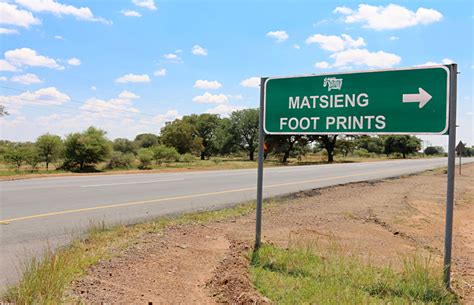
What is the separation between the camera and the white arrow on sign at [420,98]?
4.04 m

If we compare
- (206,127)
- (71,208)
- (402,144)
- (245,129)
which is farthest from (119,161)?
(402,144)

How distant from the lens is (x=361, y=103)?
4.45 metres

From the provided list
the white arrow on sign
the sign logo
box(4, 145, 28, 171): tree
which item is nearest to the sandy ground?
the white arrow on sign

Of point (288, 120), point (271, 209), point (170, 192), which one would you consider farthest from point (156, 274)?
point (170, 192)

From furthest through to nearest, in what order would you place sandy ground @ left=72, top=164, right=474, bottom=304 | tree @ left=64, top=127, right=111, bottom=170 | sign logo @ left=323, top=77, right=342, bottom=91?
tree @ left=64, top=127, right=111, bottom=170, sign logo @ left=323, top=77, right=342, bottom=91, sandy ground @ left=72, top=164, right=474, bottom=304

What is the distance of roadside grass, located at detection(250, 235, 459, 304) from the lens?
354 cm

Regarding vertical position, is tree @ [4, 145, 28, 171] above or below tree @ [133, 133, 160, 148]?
below

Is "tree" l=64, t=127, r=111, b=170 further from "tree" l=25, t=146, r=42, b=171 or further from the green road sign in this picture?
the green road sign

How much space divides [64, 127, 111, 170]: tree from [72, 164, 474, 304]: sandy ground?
2113cm

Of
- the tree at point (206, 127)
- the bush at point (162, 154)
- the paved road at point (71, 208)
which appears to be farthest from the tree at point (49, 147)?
the tree at point (206, 127)

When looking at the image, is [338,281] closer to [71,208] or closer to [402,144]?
[71,208]

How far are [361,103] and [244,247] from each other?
100 inches

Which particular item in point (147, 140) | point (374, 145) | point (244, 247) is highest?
point (374, 145)

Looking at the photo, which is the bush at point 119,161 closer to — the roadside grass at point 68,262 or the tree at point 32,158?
the tree at point 32,158
